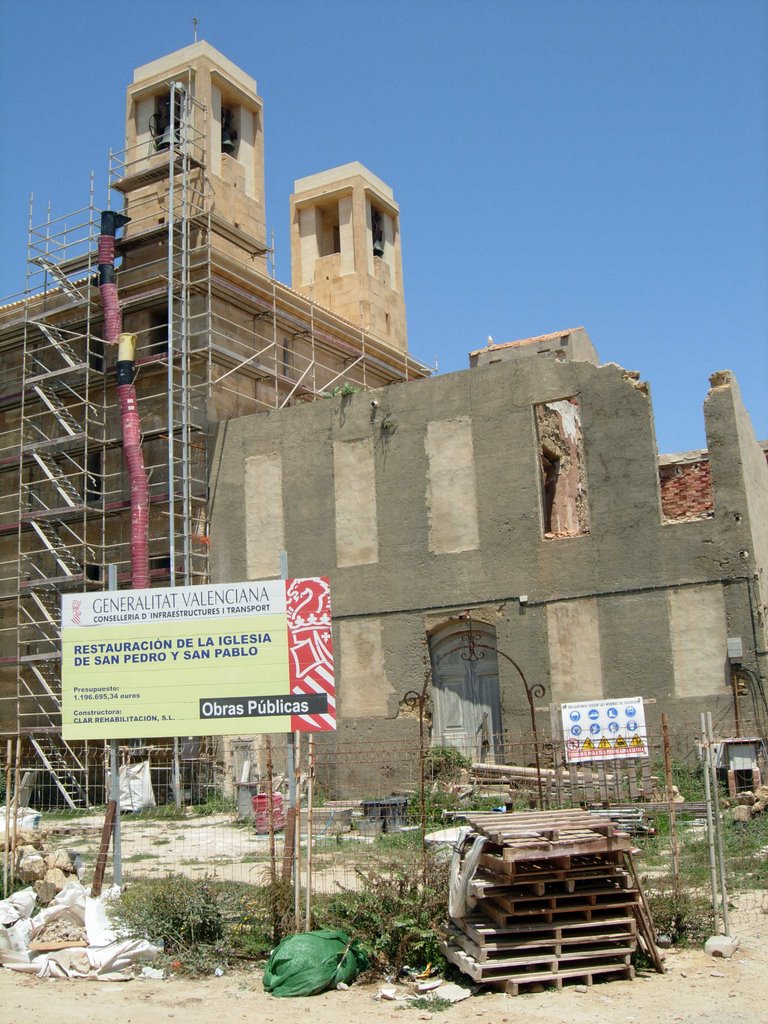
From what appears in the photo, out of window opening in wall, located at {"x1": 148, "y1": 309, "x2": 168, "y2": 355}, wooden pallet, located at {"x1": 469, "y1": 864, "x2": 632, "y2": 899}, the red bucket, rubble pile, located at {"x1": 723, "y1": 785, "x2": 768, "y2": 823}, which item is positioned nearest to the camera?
wooden pallet, located at {"x1": 469, "y1": 864, "x2": 632, "y2": 899}

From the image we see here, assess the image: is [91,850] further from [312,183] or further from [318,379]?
[312,183]

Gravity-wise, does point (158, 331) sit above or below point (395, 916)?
above

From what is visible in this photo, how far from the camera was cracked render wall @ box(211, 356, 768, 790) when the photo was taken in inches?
802

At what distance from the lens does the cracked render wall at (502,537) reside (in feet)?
66.8

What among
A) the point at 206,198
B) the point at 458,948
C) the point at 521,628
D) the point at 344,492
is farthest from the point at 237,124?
the point at 458,948

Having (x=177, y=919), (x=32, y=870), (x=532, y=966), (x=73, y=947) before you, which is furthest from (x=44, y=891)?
(x=532, y=966)

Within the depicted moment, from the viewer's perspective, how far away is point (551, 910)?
8.62 metres

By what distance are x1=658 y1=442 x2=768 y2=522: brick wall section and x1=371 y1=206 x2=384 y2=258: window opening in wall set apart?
1889 centimetres

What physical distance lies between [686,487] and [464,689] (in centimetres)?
636

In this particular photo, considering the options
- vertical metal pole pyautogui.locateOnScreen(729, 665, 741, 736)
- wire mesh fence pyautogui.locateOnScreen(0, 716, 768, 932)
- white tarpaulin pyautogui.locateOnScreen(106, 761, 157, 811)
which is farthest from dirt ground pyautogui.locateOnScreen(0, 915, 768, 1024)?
white tarpaulin pyautogui.locateOnScreen(106, 761, 157, 811)

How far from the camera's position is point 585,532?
2175cm

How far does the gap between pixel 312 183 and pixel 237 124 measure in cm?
585

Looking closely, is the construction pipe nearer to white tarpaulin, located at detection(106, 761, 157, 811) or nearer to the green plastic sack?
white tarpaulin, located at detection(106, 761, 157, 811)

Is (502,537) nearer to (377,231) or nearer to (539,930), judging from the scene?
(539,930)
